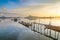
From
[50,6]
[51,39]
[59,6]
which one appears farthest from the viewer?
[50,6]

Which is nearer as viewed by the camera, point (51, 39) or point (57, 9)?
point (51, 39)

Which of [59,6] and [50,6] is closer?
[59,6]

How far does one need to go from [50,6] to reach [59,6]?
→ 1.41m

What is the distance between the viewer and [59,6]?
1057cm

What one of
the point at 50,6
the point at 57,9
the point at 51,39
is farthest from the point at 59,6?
the point at 51,39

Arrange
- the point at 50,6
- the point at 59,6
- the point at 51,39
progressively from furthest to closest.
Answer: the point at 50,6 → the point at 59,6 → the point at 51,39

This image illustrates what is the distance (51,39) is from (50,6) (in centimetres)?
468

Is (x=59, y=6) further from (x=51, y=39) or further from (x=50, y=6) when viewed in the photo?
(x=51, y=39)

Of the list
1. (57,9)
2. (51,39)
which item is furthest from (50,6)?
(51,39)

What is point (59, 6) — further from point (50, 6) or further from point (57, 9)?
point (50, 6)

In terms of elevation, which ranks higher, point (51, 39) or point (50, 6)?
point (50, 6)

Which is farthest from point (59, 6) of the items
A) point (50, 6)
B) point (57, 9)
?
point (50, 6)

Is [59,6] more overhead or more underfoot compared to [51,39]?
more overhead

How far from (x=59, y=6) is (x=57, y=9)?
45cm
